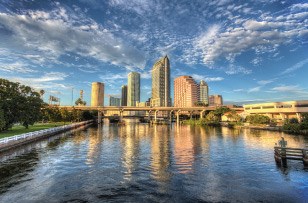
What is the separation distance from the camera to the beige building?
118506mm

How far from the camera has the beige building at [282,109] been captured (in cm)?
11851

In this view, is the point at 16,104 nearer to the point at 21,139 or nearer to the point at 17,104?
the point at 17,104

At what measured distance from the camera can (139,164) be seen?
3066cm

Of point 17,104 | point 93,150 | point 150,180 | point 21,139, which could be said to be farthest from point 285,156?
point 17,104

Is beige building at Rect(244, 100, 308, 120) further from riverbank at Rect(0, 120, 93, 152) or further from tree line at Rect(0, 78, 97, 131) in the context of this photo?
tree line at Rect(0, 78, 97, 131)

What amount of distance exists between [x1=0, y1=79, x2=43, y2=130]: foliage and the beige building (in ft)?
442

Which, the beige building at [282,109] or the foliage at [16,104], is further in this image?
the beige building at [282,109]

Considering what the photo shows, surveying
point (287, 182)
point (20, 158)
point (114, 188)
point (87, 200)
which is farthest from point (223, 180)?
point (20, 158)

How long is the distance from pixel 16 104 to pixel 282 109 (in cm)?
14297

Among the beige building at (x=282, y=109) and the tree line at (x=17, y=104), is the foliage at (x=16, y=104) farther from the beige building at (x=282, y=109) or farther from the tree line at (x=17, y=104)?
the beige building at (x=282, y=109)

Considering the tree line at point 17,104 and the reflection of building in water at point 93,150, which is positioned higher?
the tree line at point 17,104

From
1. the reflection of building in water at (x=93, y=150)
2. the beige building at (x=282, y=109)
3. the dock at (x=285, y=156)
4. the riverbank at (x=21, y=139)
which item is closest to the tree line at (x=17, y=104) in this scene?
the riverbank at (x=21, y=139)

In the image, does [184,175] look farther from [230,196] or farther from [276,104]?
[276,104]

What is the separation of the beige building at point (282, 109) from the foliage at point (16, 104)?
134828mm
